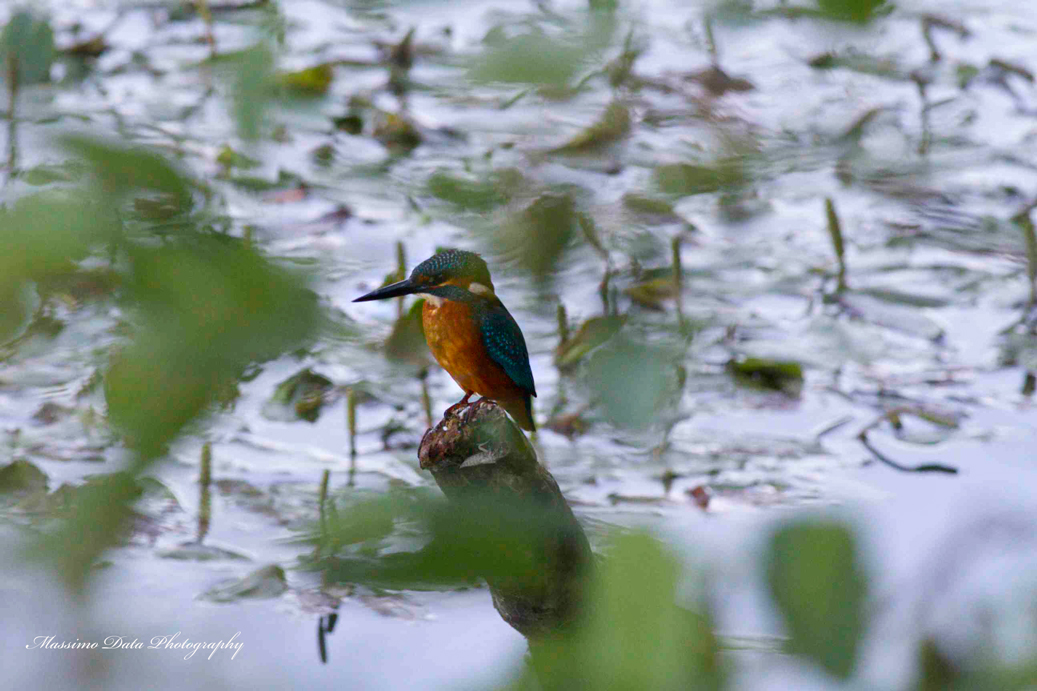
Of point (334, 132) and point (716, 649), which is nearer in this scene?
point (716, 649)

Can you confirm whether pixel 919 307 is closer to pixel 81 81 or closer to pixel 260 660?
pixel 81 81

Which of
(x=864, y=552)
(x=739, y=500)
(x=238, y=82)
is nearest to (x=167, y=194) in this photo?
(x=238, y=82)

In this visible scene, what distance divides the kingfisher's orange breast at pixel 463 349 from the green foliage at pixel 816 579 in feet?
3.56

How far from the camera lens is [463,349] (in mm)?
1434

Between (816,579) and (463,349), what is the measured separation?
1159 millimetres

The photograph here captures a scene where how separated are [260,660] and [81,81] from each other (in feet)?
11.7

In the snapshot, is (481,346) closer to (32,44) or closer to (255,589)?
(32,44)

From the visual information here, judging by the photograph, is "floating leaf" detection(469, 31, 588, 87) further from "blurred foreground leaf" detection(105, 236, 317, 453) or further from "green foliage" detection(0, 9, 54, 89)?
"green foliage" detection(0, 9, 54, 89)

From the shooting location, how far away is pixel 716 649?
0.97ft

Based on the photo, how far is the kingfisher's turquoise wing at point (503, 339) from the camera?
141 cm

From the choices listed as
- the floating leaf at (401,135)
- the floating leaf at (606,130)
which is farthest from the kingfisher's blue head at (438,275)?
the floating leaf at (401,135)

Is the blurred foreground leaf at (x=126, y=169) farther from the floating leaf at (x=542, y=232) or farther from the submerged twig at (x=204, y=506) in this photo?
the submerged twig at (x=204, y=506)

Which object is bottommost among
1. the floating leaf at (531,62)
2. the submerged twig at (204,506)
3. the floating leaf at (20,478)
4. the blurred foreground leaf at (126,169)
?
the submerged twig at (204,506)

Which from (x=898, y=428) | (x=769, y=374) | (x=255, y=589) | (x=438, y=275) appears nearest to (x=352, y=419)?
(x=255, y=589)
